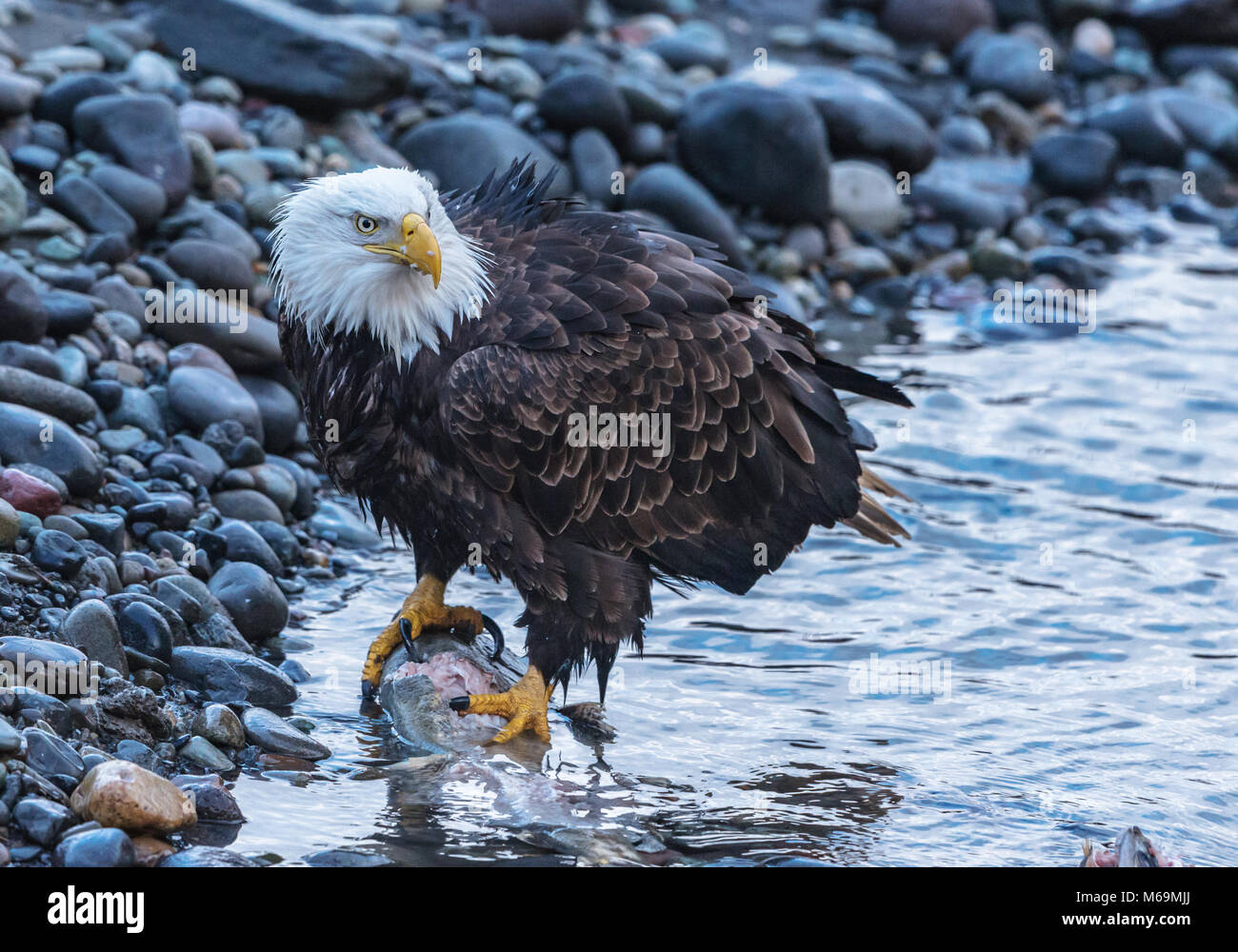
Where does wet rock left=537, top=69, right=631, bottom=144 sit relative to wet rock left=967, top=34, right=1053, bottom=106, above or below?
below

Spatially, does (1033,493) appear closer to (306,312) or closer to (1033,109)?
(306,312)

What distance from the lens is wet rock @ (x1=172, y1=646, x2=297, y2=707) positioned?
5.65 meters

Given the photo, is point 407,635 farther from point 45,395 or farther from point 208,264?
point 208,264

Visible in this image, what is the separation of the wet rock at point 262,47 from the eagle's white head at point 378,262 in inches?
213

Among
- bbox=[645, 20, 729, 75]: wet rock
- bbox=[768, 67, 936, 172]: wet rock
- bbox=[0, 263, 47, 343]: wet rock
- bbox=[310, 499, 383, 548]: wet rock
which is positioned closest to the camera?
bbox=[0, 263, 47, 343]: wet rock

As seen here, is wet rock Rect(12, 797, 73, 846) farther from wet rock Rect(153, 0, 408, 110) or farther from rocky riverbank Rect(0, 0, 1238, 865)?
wet rock Rect(153, 0, 408, 110)

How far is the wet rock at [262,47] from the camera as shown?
34.8 ft

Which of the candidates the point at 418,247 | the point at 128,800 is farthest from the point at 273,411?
the point at 128,800

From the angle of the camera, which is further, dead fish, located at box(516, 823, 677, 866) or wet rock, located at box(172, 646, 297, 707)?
wet rock, located at box(172, 646, 297, 707)

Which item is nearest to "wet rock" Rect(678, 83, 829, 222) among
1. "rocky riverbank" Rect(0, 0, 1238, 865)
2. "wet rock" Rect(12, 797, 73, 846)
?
"rocky riverbank" Rect(0, 0, 1238, 865)

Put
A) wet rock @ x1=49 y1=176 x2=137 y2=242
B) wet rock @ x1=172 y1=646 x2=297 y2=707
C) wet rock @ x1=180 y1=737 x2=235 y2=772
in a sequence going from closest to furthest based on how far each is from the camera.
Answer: wet rock @ x1=180 y1=737 x2=235 y2=772, wet rock @ x1=172 y1=646 x2=297 y2=707, wet rock @ x1=49 y1=176 x2=137 y2=242

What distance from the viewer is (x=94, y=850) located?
4.36 metres

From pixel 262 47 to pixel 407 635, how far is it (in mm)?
5955

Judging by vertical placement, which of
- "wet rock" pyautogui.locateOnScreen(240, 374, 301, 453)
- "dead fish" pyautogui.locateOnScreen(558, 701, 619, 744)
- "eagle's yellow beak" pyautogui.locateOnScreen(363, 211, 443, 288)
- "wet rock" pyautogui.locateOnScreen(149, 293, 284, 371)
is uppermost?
"eagle's yellow beak" pyautogui.locateOnScreen(363, 211, 443, 288)
